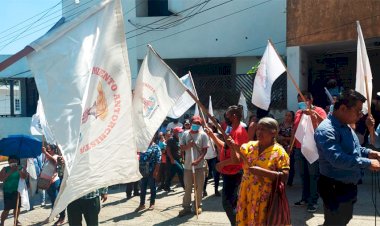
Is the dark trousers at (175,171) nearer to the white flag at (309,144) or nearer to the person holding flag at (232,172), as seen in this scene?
the person holding flag at (232,172)

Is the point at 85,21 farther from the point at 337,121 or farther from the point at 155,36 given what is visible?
the point at 155,36

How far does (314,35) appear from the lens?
12.7 m

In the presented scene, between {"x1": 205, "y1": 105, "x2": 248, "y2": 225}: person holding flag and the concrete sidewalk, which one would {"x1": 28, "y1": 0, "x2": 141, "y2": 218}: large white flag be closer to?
{"x1": 205, "y1": 105, "x2": 248, "y2": 225}: person holding flag

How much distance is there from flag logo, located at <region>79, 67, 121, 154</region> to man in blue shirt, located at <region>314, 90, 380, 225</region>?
194 cm

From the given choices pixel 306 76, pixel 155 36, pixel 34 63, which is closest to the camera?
pixel 34 63

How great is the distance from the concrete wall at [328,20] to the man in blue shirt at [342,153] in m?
8.02

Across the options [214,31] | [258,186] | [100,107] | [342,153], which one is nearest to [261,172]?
[258,186]

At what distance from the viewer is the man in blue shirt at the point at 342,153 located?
4438mm

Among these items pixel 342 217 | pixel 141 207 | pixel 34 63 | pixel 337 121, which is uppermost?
pixel 34 63

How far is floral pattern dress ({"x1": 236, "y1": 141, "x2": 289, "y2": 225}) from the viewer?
4.53m

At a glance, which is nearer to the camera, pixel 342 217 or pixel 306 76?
pixel 342 217

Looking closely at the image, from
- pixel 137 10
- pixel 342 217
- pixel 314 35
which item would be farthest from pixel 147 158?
pixel 137 10

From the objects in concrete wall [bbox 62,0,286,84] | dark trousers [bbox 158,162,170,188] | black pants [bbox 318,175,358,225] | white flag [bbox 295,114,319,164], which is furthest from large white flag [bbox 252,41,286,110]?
concrete wall [bbox 62,0,286,84]

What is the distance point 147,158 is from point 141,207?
0.93 metres
